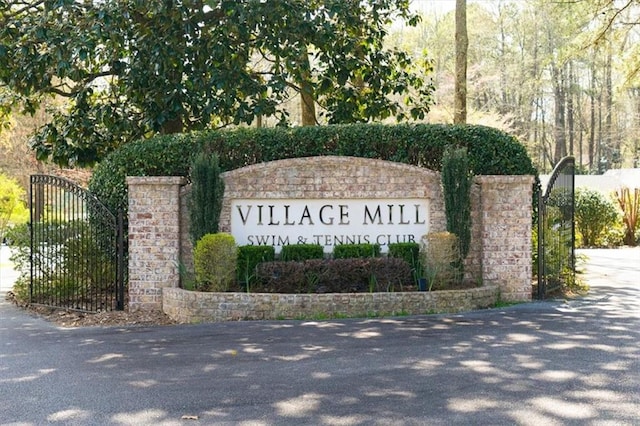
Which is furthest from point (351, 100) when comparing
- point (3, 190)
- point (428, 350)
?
point (3, 190)

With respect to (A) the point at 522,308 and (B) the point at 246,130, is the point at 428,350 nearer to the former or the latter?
(A) the point at 522,308

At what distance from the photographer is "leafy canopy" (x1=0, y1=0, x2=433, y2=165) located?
13.8 meters

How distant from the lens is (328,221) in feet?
40.8

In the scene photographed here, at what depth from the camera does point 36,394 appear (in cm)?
693

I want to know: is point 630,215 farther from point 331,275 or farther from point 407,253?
point 331,275

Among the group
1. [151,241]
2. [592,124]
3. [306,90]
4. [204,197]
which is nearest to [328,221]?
[204,197]

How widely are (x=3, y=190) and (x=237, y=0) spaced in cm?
1370

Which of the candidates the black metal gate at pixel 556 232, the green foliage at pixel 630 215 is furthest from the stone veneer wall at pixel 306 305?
the green foliage at pixel 630 215

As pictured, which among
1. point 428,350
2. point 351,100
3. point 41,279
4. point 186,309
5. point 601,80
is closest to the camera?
point 428,350

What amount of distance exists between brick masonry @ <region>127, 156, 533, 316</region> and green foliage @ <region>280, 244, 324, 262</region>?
80cm

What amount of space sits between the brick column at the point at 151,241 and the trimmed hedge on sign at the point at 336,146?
72cm

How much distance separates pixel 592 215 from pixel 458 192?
48.8 feet

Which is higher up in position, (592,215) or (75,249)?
(592,215)

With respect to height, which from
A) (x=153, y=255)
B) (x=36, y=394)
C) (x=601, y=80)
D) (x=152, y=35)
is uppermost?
(x=601, y=80)
